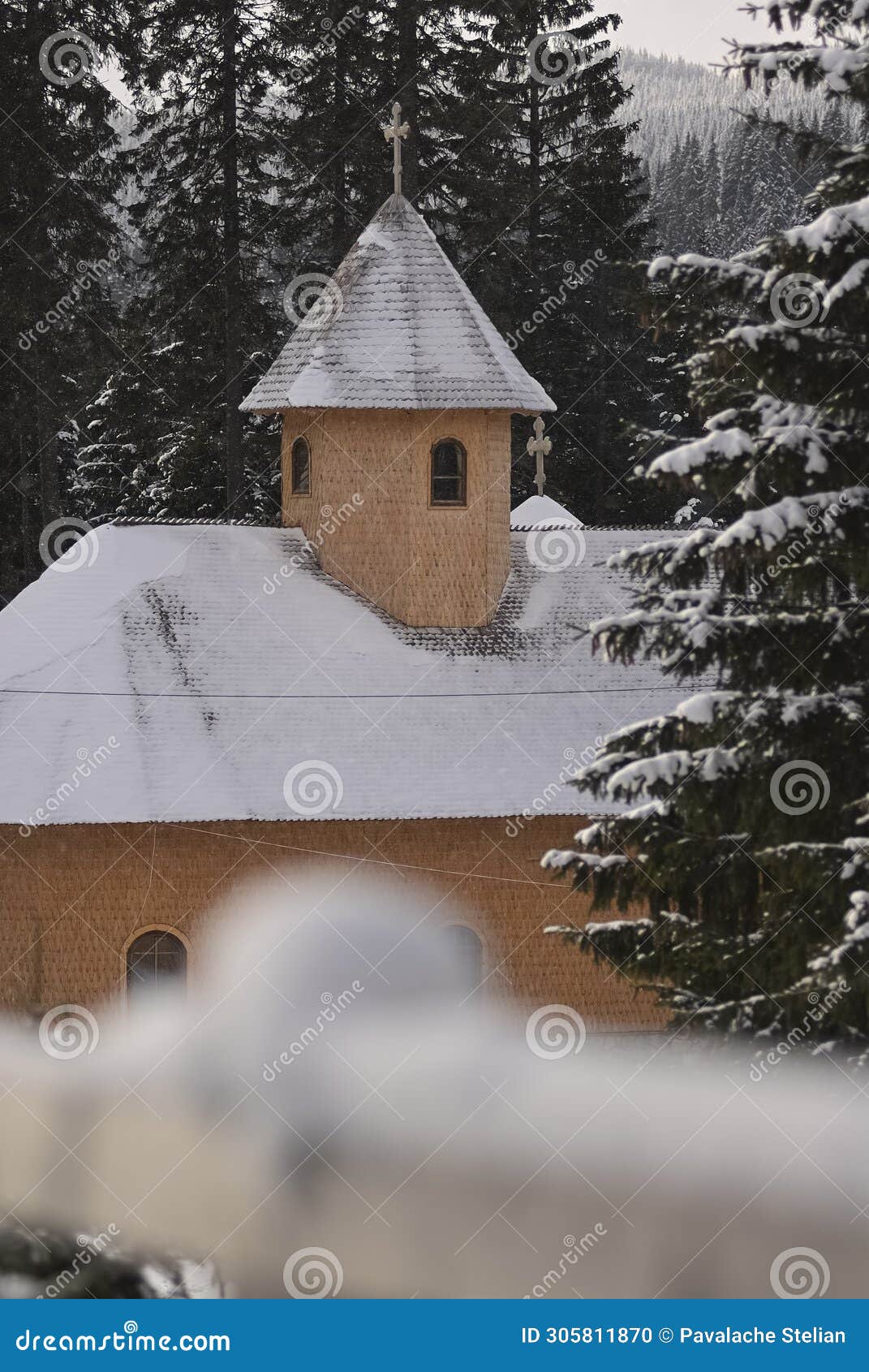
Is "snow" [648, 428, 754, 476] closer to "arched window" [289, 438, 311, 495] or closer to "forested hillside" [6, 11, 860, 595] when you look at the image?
"arched window" [289, 438, 311, 495]

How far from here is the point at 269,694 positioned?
729 inches

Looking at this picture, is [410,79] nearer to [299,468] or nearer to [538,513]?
[538,513]

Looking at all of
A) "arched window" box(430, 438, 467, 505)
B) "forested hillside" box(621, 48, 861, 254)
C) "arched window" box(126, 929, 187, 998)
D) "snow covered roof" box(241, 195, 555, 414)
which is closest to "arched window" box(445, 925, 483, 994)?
"arched window" box(126, 929, 187, 998)

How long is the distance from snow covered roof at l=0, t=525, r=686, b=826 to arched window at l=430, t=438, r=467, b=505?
1.46 metres


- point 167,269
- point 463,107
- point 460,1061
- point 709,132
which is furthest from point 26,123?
point 709,132

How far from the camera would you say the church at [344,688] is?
57.0 ft

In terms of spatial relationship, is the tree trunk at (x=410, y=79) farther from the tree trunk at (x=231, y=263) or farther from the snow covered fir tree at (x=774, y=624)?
the snow covered fir tree at (x=774, y=624)

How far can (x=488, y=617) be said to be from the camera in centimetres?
2056

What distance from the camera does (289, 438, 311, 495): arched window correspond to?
69.2ft

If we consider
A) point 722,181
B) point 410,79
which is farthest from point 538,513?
point 722,181

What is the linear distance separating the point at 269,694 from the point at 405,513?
10.3 feet

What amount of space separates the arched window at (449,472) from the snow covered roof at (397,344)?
78 centimetres

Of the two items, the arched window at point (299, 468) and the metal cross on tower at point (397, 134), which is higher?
the metal cross on tower at point (397, 134)

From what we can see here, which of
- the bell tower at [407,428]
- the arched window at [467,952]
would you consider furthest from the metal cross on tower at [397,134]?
the arched window at [467,952]
